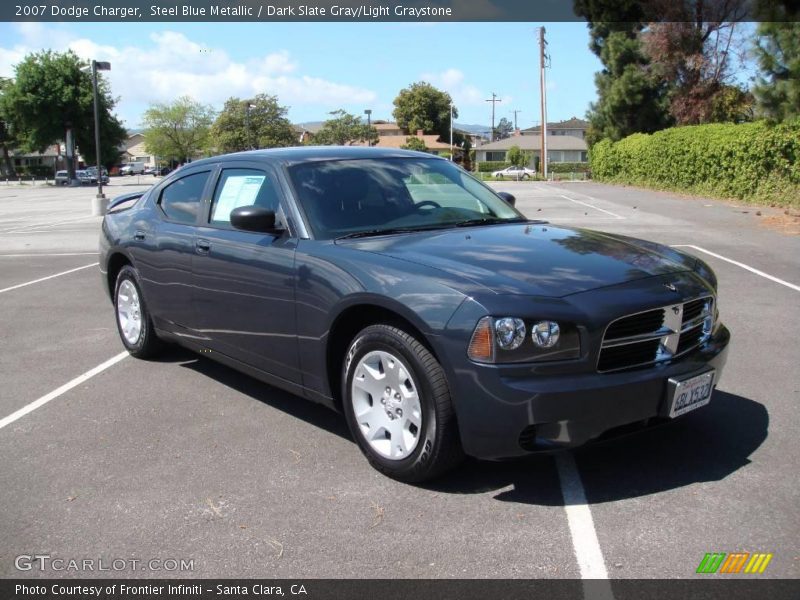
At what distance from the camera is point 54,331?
7430 millimetres

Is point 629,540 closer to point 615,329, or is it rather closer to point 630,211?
point 615,329

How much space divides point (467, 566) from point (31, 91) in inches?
3049

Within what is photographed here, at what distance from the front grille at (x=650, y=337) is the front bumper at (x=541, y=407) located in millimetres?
83

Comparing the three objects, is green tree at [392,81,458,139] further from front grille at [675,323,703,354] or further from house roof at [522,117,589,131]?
front grille at [675,323,703,354]

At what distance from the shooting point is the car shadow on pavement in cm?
364

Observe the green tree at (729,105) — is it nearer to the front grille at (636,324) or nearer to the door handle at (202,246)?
the door handle at (202,246)

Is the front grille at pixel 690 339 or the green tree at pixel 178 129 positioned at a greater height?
the green tree at pixel 178 129

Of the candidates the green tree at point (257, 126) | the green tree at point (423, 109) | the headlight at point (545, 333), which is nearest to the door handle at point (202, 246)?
the headlight at point (545, 333)

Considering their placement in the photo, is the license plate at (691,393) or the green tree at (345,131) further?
the green tree at (345,131)

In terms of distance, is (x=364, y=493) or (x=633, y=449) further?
(x=633, y=449)

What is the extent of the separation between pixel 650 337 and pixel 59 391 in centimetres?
413

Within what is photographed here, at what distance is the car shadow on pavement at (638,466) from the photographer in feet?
12.0
